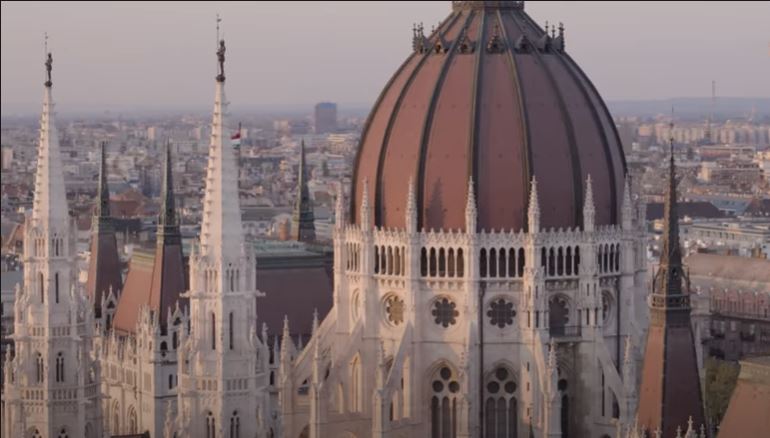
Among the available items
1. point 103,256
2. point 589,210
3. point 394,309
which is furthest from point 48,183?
point 103,256

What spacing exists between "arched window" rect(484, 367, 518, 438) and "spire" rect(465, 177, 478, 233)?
14.4 feet

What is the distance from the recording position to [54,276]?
7119cm

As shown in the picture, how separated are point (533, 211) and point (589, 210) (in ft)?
6.23

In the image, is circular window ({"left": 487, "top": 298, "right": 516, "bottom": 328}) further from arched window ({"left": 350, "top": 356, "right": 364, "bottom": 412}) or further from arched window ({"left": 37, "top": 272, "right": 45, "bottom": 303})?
arched window ({"left": 37, "top": 272, "right": 45, "bottom": 303})

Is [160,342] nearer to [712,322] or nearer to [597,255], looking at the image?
[597,255]

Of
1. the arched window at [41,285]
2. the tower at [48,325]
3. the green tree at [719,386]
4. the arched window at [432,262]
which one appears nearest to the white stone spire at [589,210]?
the arched window at [432,262]

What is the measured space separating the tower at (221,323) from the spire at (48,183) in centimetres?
755

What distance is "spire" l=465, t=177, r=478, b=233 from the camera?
70.1 meters

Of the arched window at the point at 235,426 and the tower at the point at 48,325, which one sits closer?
the arched window at the point at 235,426

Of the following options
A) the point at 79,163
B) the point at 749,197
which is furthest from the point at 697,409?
the point at 79,163

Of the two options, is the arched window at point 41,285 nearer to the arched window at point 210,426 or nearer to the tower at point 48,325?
the tower at point 48,325

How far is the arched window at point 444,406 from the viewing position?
7244 centimetres

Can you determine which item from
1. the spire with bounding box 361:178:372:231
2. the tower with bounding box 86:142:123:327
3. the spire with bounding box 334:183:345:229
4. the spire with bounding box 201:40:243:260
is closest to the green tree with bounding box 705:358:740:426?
the spire with bounding box 361:178:372:231

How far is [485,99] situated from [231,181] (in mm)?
9618
